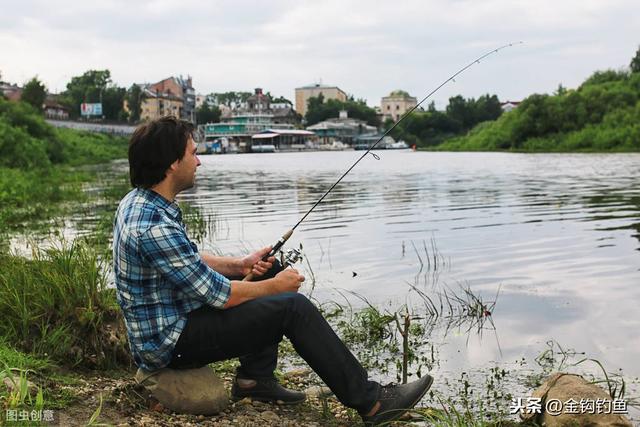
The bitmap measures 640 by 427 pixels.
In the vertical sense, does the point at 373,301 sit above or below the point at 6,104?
below

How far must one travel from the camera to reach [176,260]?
3232mm

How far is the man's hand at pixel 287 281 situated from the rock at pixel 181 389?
0.61 meters

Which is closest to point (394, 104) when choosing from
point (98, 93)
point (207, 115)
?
point (207, 115)

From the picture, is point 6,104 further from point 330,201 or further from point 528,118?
point 528,118

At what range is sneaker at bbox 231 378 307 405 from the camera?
394 cm

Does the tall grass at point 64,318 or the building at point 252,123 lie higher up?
the building at point 252,123

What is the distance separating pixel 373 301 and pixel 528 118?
221 ft

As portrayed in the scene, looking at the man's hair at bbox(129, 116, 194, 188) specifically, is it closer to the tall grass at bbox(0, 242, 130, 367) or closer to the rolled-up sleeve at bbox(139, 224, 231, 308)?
the rolled-up sleeve at bbox(139, 224, 231, 308)

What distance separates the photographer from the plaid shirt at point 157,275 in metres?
3.24

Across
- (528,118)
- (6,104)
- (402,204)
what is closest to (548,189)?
(402,204)

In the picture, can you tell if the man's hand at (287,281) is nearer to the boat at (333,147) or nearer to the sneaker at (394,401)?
the sneaker at (394,401)

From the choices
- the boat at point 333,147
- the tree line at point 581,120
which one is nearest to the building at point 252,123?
the boat at point 333,147

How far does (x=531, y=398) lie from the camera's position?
12.4ft

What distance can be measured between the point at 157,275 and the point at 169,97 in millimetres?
141712
